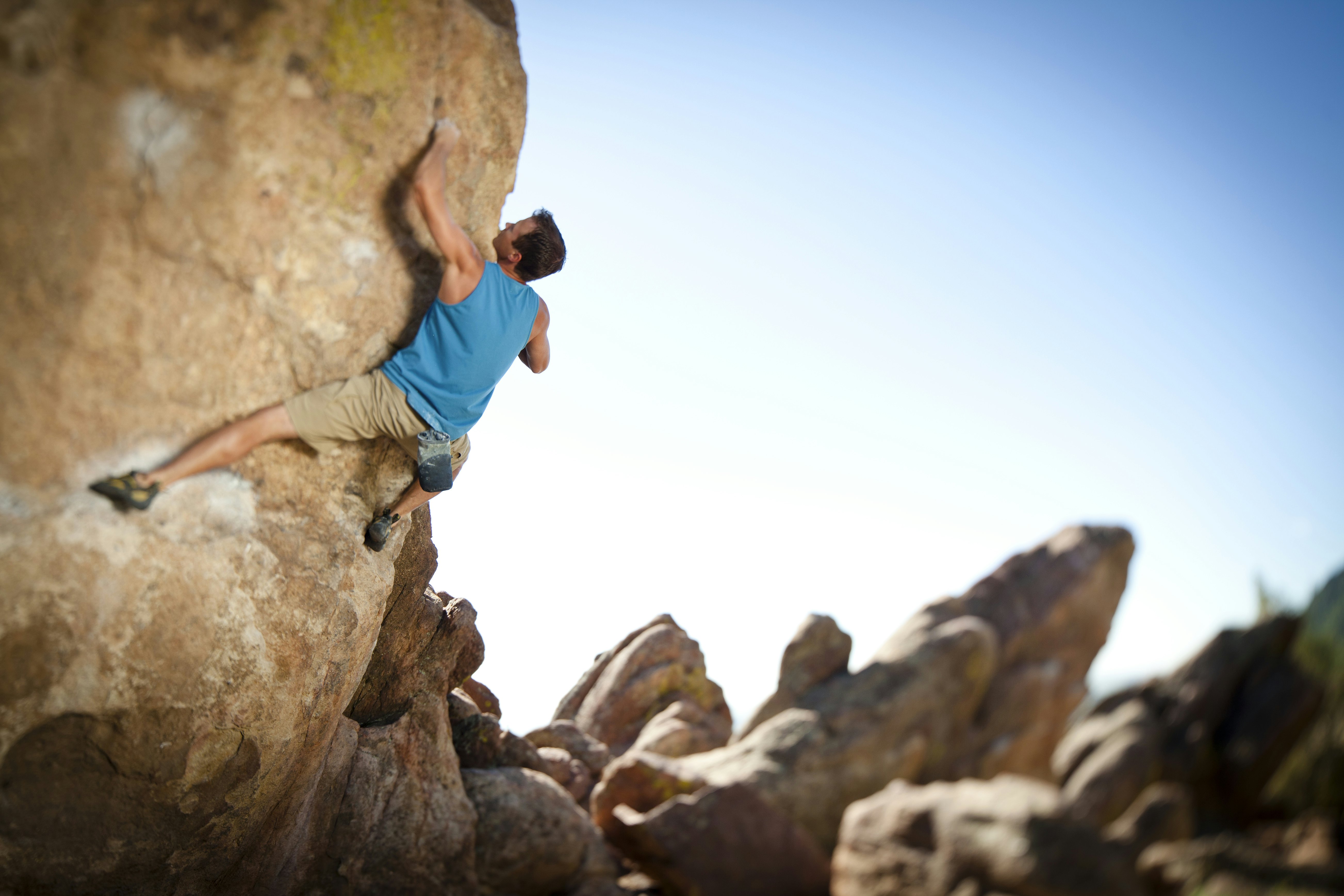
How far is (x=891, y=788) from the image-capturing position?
6.44 metres

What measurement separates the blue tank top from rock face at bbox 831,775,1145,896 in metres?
4.73

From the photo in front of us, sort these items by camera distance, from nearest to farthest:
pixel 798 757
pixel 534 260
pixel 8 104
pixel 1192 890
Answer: pixel 8 104 < pixel 1192 890 < pixel 534 260 < pixel 798 757

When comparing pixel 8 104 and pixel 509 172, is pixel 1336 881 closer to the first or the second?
pixel 509 172

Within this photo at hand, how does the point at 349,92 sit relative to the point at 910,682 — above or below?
above

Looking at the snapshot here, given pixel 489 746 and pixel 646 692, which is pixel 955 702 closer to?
pixel 489 746

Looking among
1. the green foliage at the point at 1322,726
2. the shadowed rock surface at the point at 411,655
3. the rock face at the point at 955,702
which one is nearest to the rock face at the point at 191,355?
the shadowed rock surface at the point at 411,655

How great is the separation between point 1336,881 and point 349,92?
701 cm

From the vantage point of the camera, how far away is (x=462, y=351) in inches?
206

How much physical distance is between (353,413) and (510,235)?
6.11ft

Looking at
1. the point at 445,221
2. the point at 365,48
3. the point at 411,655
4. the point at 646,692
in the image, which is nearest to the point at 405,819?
the point at 411,655

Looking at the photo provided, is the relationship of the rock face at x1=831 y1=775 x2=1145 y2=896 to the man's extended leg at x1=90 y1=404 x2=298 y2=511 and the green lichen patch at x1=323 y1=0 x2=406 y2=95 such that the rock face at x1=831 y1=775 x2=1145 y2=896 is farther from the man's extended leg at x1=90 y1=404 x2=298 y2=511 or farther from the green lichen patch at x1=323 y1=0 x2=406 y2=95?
the green lichen patch at x1=323 y1=0 x2=406 y2=95

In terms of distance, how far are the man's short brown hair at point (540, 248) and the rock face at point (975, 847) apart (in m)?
5.24

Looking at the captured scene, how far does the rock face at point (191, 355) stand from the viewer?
374 centimetres

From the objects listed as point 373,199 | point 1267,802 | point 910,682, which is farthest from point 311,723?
point 1267,802
